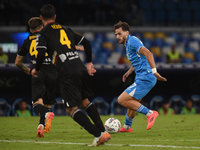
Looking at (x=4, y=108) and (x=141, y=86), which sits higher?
(x=141, y=86)

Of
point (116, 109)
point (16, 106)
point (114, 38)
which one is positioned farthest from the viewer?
point (114, 38)

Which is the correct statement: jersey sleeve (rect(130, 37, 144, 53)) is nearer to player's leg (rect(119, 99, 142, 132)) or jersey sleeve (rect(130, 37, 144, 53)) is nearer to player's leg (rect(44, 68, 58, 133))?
player's leg (rect(119, 99, 142, 132))

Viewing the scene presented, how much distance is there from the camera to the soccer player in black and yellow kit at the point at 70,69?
19.4 feet

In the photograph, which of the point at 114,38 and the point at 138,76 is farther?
the point at 114,38

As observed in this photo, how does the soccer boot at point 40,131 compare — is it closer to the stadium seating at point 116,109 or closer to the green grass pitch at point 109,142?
the green grass pitch at point 109,142

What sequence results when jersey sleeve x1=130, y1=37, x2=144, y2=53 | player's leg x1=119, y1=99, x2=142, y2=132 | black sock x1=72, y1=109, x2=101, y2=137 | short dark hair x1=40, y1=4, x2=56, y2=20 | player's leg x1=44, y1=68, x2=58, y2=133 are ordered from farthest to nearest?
player's leg x1=119, y1=99, x2=142, y2=132
player's leg x1=44, y1=68, x2=58, y2=133
jersey sleeve x1=130, y1=37, x2=144, y2=53
short dark hair x1=40, y1=4, x2=56, y2=20
black sock x1=72, y1=109, x2=101, y2=137

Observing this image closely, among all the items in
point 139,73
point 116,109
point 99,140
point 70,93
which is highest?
point 70,93

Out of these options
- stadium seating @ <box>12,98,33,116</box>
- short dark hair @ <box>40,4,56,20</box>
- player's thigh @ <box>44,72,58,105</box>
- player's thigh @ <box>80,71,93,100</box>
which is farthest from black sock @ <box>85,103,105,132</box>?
stadium seating @ <box>12,98,33,116</box>

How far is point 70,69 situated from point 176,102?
11.5m

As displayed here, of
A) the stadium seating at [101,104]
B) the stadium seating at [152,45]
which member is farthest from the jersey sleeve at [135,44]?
the stadium seating at [152,45]

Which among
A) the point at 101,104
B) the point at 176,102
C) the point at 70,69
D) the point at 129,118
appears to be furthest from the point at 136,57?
the point at 176,102

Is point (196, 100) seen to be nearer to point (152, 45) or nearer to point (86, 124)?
point (152, 45)

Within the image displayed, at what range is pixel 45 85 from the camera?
26.2ft

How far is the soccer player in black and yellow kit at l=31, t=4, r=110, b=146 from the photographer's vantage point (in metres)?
5.93
